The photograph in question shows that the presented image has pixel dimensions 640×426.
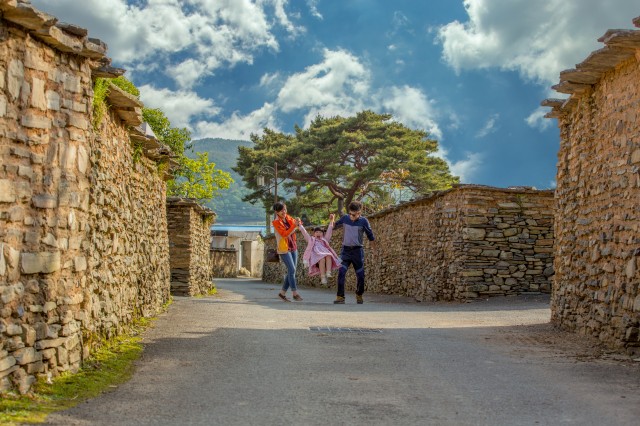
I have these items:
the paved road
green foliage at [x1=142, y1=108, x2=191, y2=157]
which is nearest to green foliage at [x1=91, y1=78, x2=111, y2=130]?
the paved road

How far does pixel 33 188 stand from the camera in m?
5.09

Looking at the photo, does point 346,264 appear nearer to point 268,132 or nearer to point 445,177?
point 445,177

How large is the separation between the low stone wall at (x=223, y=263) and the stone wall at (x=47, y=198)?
4631 cm

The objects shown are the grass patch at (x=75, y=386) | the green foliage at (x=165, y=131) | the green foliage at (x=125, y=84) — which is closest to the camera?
the grass patch at (x=75, y=386)

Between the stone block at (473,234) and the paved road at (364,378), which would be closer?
the paved road at (364,378)

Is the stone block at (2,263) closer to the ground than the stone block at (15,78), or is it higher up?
closer to the ground

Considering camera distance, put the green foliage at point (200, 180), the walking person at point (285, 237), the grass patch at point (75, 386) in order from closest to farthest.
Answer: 1. the grass patch at point (75, 386)
2. the walking person at point (285, 237)
3. the green foliage at point (200, 180)

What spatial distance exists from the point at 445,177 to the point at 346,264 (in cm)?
3267

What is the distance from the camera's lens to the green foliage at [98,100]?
21.4 feet

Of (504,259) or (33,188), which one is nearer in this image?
(33,188)

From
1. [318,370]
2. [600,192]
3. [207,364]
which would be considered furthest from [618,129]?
[207,364]

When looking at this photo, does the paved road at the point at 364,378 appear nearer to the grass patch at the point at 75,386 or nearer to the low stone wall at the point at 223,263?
the grass patch at the point at 75,386

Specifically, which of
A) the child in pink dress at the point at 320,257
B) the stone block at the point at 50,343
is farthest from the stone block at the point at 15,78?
the child in pink dress at the point at 320,257

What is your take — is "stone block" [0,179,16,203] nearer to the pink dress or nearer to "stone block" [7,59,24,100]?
"stone block" [7,59,24,100]
